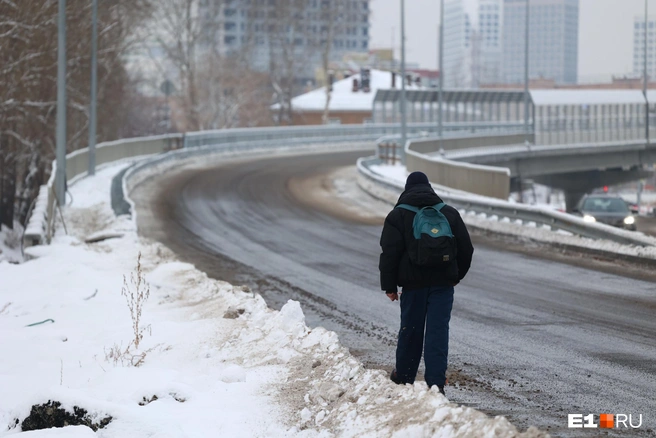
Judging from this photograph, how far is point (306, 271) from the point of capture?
16.4 meters

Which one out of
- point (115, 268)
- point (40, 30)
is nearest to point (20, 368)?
point (115, 268)

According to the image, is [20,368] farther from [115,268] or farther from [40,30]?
[40,30]

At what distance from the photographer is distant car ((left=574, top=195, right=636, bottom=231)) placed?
103ft

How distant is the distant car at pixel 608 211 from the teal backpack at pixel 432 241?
2501cm

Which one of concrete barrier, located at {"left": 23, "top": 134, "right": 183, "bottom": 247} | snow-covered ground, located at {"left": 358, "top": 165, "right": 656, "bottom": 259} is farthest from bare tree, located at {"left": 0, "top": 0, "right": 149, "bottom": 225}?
snow-covered ground, located at {"left": 358, "top": 165, "right": 656, "bottom": 259}

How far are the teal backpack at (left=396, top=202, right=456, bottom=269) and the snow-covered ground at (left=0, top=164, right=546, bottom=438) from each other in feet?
3.02

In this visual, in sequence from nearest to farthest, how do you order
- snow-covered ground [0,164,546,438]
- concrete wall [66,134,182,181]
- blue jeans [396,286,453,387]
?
snow-covered ground [0,164,546,438] → blue jeans [396,286,453,387] → concrete wall [66,134,182,181]

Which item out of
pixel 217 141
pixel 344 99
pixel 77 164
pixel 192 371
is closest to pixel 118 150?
pixel 77 164

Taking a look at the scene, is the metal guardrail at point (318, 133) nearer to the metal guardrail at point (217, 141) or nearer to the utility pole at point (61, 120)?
the metal guardrail at point (217, 141)

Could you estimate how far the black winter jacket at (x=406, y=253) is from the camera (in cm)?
716

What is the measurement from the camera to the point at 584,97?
6288cm

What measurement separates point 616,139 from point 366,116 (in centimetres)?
3896

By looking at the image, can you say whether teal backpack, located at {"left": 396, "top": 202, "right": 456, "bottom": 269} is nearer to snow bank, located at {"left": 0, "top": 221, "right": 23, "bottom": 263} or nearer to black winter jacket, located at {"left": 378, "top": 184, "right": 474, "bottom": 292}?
black winter jacket, located at {"left": 378, "top": 184, "right": 474, "bottom": 292}

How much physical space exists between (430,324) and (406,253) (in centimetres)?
55
